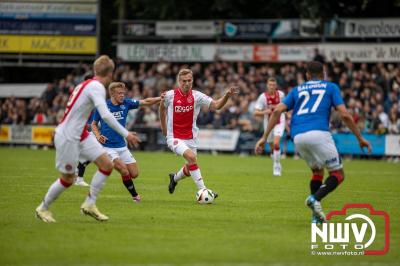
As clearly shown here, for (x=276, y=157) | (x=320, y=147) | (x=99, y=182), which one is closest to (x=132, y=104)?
(x=99, y=182)

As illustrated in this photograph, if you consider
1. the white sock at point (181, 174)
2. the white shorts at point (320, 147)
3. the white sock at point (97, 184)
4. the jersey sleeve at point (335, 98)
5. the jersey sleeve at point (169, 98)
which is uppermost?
the jersey sleeve at point (335, 98)

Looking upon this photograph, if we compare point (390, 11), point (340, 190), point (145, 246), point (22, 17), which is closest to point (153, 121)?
point (22, 17)

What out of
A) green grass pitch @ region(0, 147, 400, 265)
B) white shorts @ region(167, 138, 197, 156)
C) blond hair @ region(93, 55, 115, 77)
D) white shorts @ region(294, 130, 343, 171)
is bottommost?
green grass pitch @ region(0, 147, 400, 265)

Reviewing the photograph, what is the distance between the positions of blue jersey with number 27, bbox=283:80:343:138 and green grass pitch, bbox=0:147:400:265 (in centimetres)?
145

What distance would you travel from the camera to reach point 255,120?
35.8m

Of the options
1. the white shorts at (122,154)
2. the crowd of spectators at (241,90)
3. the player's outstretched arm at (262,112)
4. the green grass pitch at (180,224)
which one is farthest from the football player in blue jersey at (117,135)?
the crowd of spectators at (241,90)

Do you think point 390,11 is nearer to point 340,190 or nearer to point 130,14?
point 130,14

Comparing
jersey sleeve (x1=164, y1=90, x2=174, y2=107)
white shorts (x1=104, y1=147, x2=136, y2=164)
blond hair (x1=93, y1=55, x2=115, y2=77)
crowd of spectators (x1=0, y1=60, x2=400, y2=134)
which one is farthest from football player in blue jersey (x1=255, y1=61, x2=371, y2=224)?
crowd of spectators (x1=0, y1=60, x2=400, y2=134)

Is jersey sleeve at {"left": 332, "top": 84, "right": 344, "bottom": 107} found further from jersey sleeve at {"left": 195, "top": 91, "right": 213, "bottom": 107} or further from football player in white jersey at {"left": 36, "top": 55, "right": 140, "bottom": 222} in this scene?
jersey sleeve at {"left": 195, "top": 91, "right": 213, "bottom": 107}

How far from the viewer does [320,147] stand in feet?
40.0

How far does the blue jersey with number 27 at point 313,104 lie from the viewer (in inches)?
485

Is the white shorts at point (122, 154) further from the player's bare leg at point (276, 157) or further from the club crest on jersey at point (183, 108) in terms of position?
the player's bare leg at point (276, 157)

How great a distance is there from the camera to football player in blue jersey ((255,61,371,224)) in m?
12.2

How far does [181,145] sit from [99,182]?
3.83 meters
